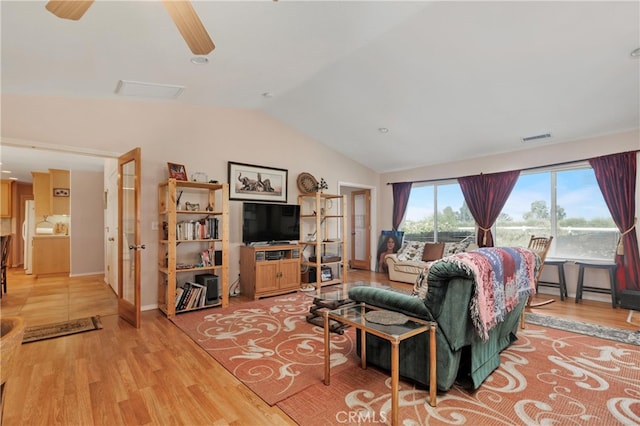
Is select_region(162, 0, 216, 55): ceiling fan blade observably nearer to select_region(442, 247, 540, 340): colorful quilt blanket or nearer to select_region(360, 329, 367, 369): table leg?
select_region(442, 247, 540, 340): colorful quilt blanket

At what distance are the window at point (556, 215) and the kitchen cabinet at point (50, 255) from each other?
8290mm

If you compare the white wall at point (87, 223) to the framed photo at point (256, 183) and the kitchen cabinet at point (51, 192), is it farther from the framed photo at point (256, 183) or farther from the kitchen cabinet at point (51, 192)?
the framed photo at point (256, 183)

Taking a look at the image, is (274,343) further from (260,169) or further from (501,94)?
(501,94)

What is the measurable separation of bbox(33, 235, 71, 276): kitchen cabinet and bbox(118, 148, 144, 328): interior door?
3878mm

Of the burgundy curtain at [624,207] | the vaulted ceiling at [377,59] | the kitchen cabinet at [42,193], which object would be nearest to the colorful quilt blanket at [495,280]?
the vaulted ceiling at [377,59]

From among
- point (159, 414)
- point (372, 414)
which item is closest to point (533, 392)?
point (372, 414)

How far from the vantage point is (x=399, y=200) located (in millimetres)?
6957

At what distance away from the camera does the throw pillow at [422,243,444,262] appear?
5773 mm

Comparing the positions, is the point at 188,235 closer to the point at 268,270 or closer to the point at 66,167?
the point at 268,270

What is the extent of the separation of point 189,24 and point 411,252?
5380 millimetres

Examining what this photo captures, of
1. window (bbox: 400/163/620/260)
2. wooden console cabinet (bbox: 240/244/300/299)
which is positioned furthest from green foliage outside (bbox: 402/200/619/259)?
wooden console cabinet (bbox: 240/244/300/299)

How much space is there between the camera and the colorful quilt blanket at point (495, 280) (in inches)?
80.8

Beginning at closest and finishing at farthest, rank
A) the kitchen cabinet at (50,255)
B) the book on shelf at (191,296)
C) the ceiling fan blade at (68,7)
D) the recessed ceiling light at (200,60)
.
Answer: the ceiling fan blade at (68,7)
the recessed ceiling light at (200,60)
the book on shelf at (191,296)
the kitchen cabinet at (50,255)

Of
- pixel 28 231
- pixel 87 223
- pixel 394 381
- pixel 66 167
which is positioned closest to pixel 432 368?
pixel 394 381
